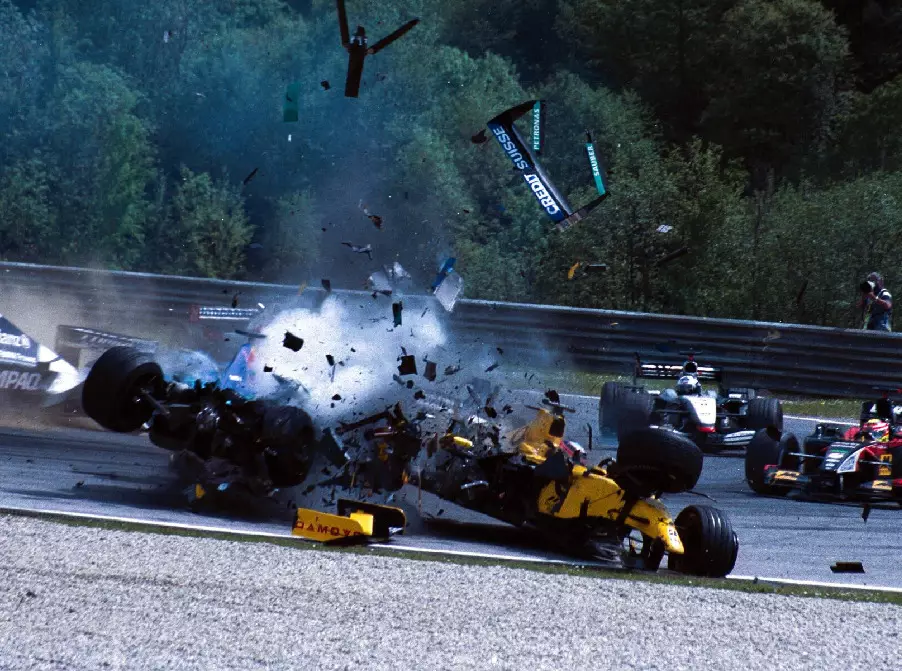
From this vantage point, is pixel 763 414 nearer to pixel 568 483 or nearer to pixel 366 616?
pixel 568 483

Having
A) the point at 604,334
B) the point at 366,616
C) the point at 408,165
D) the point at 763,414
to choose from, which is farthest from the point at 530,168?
the point at 408,165

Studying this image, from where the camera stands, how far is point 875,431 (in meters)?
11.2

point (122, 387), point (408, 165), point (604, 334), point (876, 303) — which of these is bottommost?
point (122, 387)

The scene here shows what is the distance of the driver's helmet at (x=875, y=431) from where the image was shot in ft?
36.3

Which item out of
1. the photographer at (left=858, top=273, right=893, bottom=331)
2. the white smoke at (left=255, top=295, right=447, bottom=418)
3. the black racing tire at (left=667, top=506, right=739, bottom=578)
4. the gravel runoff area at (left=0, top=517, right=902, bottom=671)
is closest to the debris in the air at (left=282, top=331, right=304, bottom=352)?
the white smoke at (left=255, top=295, right=447, bottom=418)

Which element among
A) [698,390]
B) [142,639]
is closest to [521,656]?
[142,639]

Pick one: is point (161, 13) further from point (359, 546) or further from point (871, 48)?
point (359, 546)

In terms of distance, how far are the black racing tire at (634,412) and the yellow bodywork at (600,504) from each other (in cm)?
451

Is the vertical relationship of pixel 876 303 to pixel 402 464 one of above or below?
above

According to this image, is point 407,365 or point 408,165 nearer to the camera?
point 407,365

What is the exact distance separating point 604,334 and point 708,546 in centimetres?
919

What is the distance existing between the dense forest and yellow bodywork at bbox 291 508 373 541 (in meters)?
12.1

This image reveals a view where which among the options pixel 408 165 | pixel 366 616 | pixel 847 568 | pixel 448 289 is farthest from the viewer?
pixel 408 165

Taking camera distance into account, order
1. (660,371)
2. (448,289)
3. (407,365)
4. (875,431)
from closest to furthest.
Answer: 1. (407,365)
2. (875,431)
3. (448,289)
4. (660,371)
